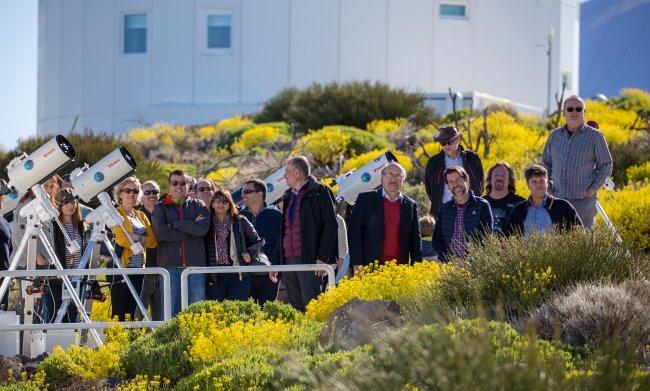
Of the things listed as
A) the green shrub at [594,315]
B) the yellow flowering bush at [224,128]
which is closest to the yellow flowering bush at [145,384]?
the green shrub at [594,315]

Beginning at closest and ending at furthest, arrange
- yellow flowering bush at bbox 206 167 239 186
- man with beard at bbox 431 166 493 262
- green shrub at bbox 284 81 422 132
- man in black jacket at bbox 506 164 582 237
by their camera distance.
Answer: man in black jacket at bbox 506 164 582 237
man with beard at bbox 431 166 493 262
yellow flowering bush at bbox 206 167 239 186
green shrub at bbox 284 81 422 132

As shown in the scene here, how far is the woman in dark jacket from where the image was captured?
42.0ft

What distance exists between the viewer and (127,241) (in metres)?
12.7

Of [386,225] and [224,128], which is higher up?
[386,225]

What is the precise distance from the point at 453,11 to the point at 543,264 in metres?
36.0

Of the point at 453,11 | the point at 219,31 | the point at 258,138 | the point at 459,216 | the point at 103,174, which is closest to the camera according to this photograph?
the point at 459,216

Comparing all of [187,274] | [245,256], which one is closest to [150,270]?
[187,274]

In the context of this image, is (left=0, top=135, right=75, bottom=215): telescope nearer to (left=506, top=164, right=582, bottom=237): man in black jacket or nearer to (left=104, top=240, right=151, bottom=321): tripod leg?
(left=104, top=240, right=151, bottom=321): tripod leg

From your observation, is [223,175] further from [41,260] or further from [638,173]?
[41,260]

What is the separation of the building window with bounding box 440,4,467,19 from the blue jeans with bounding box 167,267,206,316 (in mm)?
33004

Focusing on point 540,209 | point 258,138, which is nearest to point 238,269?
point 540,209

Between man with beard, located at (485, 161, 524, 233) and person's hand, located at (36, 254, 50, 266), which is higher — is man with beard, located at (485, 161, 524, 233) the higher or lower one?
the higher one

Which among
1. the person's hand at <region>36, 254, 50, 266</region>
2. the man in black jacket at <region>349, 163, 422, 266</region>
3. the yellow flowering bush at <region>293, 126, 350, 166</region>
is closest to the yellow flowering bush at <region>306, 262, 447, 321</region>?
the man in black jacket at <region>349, 163, 422, 266</region>

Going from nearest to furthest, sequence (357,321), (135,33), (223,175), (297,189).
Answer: (357,321) → (297,189) → (223,175) → (135,33)
